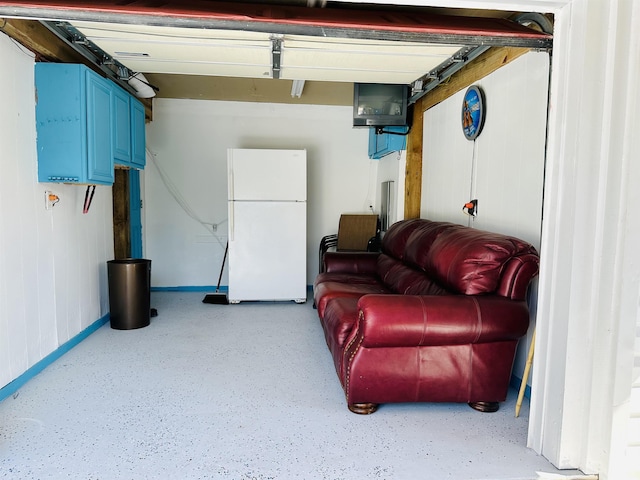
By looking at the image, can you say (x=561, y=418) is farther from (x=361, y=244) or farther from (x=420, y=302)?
(x=361, y=244)

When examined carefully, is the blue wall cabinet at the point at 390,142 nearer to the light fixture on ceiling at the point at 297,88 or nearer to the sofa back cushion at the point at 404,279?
the light fixture on ceiling at the point at 297,88

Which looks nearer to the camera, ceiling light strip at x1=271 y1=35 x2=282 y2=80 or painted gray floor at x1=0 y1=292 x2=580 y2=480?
painted gray floor at x1=0 y1=292 x2=580 y2=480

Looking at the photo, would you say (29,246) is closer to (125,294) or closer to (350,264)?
(125,294)

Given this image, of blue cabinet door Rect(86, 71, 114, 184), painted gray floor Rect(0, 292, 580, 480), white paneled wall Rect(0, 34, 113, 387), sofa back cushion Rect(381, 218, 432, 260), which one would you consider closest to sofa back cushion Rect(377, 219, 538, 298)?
sofa back cushion Rect(381, 218, 432, 260)

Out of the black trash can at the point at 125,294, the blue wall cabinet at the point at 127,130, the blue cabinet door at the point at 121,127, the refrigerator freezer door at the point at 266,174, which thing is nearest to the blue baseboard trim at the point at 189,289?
the refrigerator freezer door at the point at 266,174

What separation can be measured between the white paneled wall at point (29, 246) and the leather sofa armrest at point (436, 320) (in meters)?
2.02

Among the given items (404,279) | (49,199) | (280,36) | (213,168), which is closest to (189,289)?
(213,168)

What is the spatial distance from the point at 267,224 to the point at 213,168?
1.29 meters

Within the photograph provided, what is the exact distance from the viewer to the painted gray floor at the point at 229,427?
5.83 ft

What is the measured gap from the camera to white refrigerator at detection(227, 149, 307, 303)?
461 centimetres

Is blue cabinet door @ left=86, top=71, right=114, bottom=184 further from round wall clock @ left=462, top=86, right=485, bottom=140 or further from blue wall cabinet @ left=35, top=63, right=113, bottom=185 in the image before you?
round wall clock @ left=462, top=86, right=485, bottom=140

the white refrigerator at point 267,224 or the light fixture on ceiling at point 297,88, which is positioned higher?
Answer: the light fixture on ceiling at point 297,88

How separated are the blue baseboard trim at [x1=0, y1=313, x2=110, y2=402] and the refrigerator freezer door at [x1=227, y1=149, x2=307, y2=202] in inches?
72.6

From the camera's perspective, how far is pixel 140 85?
12.7 ft
